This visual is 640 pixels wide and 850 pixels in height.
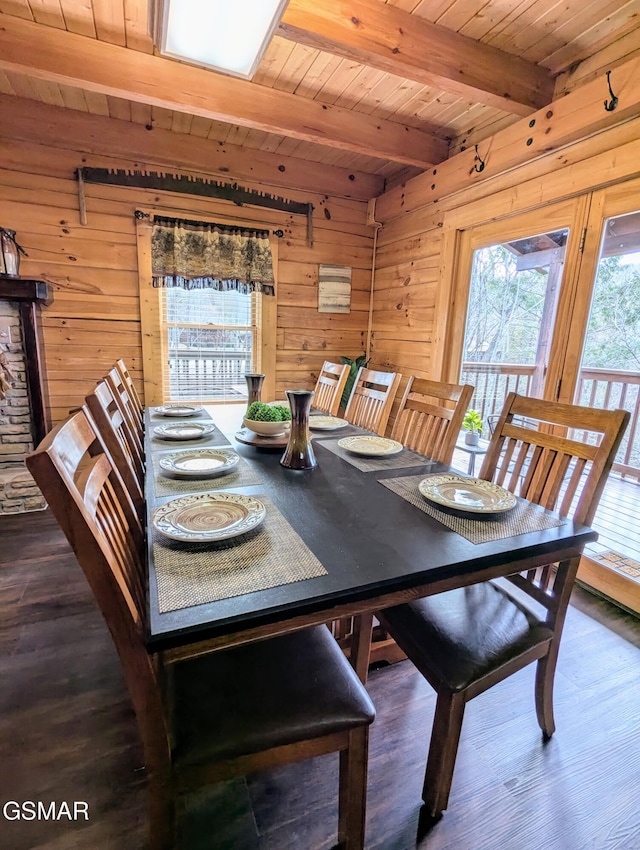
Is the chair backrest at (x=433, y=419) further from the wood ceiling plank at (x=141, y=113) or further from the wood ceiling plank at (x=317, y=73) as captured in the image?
the wood ceiling plank at (x=141, y=113)

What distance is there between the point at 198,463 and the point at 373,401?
1166 mm

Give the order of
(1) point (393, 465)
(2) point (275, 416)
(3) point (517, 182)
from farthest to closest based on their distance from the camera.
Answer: (3) point (517, 182) → (2) point (275, 416) → (1) point (393, 465)

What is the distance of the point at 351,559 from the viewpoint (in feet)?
3.01

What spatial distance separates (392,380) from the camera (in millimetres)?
2229

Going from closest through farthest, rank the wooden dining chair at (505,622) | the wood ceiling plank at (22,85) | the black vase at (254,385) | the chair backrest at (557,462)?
1. the wooden dining chair at (505,622)
2. the chair backrest at (557,462)
3. the black vase at (254,385)
4. the wood ceiling plank at (22,85)

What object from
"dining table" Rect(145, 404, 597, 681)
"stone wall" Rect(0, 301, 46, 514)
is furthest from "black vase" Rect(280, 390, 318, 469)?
"stone wall" Rect(0, 301, 46, 514)

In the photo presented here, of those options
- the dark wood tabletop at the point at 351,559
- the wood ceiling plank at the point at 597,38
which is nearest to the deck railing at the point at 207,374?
the dark wood tabletop at the point at 351,559

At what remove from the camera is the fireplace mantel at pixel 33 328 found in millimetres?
2680

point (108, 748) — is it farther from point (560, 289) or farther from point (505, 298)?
point (505, 298)

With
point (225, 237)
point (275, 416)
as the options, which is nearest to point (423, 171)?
point (225, 237)

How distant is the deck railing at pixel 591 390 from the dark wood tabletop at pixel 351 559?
1.57m

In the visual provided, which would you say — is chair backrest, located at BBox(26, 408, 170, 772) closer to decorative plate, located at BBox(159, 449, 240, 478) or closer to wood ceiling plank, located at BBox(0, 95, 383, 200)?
decorative plate, located at BBox(159, 449, 240, 478)

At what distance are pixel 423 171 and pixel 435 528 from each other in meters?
3.38

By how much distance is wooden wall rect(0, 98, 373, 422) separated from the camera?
2.88 m
